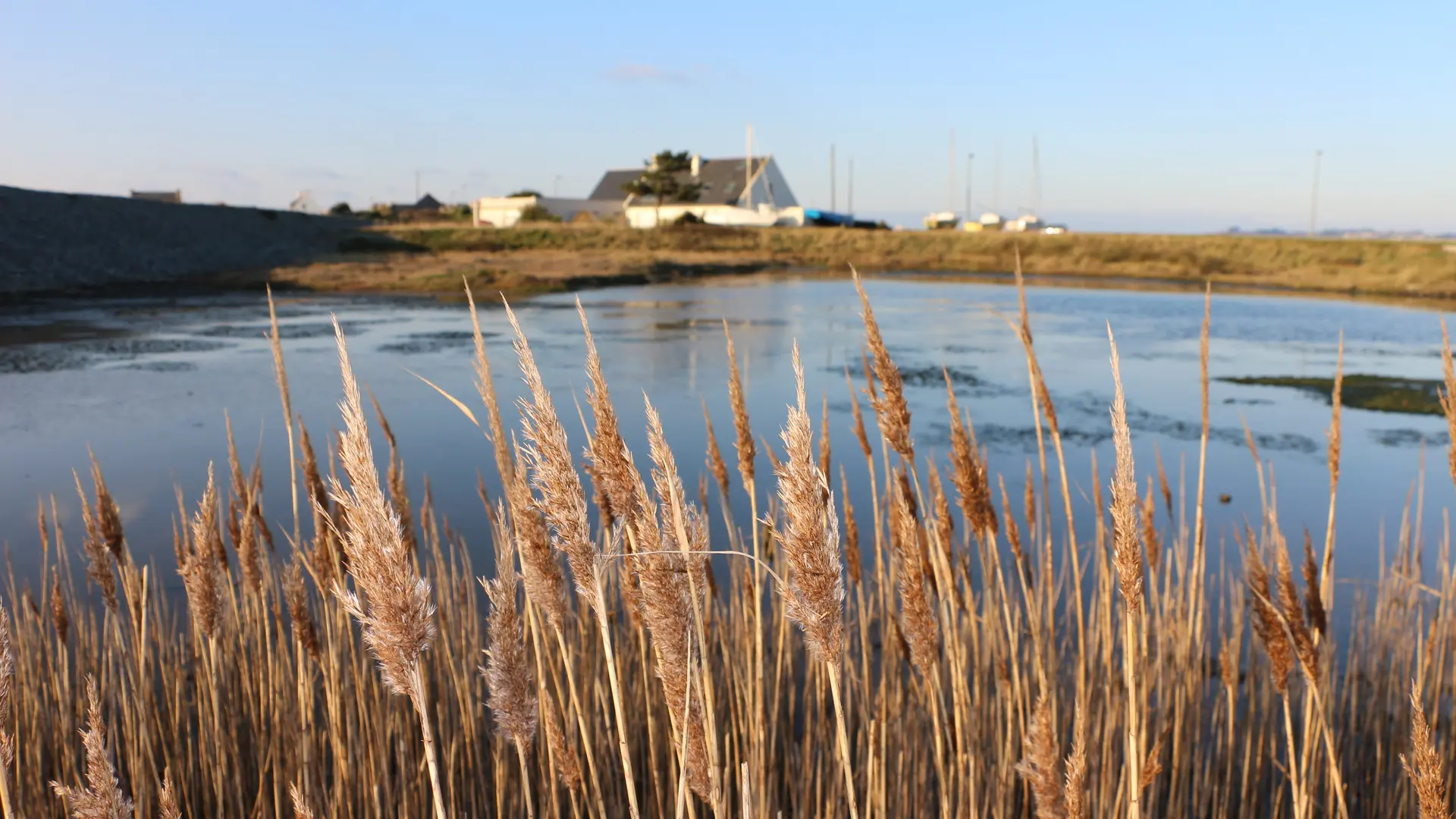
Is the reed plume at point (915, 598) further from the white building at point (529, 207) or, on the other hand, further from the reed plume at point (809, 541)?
the white building at point (529, 207)

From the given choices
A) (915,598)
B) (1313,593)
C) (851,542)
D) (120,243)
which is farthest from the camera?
(120,243)

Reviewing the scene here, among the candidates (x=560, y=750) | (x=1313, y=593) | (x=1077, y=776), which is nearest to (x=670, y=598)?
(x=560, y=750)

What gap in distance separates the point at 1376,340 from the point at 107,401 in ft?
56.5

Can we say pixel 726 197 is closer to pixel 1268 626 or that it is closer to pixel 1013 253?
pixel 1013 253

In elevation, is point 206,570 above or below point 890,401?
below

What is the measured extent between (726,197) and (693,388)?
4246 cm

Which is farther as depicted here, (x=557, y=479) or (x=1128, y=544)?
(x=1128, y=544)

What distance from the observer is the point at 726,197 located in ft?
172

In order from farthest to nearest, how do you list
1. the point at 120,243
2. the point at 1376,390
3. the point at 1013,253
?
the point at 1013,253 → the point at 120,243 → the point at 1376,390

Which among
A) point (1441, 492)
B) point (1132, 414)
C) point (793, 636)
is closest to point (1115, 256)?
point (1132, 414)

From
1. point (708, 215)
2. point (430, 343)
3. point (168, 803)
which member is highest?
point (708, 215)

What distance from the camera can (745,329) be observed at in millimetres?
16469

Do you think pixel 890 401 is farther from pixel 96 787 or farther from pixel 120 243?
pixel 120 243

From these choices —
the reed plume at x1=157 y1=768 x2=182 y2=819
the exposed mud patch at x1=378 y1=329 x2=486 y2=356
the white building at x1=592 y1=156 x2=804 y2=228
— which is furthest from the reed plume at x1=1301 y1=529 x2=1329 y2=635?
the white building at x1=592 y1=156 x2=804 y2=228
